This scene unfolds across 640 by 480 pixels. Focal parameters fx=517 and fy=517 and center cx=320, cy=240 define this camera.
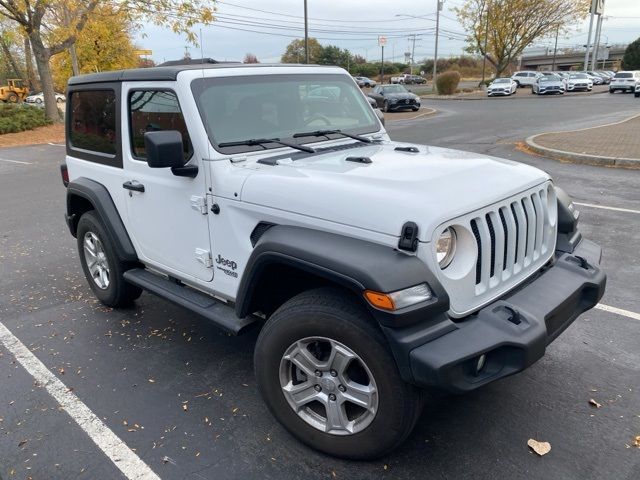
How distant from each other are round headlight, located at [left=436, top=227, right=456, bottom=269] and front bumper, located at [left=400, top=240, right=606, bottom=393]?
0.29 m

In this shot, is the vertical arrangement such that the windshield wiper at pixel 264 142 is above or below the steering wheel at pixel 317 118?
below

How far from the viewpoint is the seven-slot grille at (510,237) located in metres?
2.50

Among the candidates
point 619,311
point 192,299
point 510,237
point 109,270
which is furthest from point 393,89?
point 510,237

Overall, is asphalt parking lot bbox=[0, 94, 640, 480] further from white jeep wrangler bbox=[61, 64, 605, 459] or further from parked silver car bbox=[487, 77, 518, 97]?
parked silver car bbox=[487, 77, 518, 97]

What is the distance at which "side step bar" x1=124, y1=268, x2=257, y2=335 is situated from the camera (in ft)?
9.91

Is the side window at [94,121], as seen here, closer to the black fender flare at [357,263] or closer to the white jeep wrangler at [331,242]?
the white jeep wrangler at [331,242]

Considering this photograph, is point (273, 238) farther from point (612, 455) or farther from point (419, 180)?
point (612, 455)

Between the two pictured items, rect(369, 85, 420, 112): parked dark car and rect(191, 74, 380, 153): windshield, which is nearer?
rect(191, 74, 380, 153): windshield

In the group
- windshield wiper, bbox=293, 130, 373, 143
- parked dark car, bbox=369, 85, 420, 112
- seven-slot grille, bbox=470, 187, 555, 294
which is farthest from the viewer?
parked dark car, bbox=369, 85, 420, 112

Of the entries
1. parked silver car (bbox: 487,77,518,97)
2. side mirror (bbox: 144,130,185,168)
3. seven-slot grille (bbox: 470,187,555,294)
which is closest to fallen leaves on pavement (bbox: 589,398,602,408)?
seven-slot grille (bbox: 470,187,555,294)

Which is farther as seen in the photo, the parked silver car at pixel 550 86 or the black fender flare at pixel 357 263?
the parked silver car at pixel 550 86

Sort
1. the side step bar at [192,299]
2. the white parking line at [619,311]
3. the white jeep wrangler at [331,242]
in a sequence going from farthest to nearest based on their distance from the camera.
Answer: the white parking line at [619,311] → the side step bar at [192,299] → the white jeep wrangler at [331,242]

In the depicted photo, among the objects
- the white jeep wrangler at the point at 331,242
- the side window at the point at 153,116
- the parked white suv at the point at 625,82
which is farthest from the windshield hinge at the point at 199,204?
the parked white suv at the point at 625,82

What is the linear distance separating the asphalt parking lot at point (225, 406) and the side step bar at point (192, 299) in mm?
515
